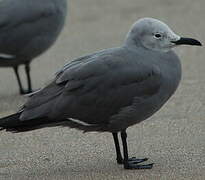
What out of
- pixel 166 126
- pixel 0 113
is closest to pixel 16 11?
pixel 0 113

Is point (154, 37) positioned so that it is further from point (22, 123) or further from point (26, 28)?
point (26, 28)

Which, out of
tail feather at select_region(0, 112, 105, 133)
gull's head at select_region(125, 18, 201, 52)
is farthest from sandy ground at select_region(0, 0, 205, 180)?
gull's head at select_region(125, 18, 201, 52)

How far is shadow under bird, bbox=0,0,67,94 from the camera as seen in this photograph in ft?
22.1

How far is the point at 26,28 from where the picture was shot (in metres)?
6.75

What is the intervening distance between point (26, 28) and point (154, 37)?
90.5 inches

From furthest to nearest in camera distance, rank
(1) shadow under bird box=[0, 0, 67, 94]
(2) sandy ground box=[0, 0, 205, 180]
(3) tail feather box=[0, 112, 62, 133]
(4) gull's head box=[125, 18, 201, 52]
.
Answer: (1) shadow under bird box=[0, 0, 67, 94] < (4) gull's head box=[125, 18, 201, 52] < (2) sandy ground box=[0, 0, 205, 180] < (3) tail feather box=[0, 112, 62, 133]

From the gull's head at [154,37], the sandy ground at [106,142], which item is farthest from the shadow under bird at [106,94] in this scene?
the sandy ground at [106,142]

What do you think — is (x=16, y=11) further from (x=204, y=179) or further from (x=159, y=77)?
(x=204, y=179)

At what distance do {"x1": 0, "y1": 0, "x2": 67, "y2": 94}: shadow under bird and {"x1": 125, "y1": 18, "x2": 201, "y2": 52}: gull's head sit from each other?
2222 millimetres

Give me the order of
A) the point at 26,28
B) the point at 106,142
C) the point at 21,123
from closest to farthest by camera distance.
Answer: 1. the point at 21,123
2. the point at 106,142
3. the point at 26,28

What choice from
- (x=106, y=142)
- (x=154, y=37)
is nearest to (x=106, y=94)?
(x=154, y=37)

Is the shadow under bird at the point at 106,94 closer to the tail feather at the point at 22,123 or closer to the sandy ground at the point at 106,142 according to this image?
the tail feather at the point at 22,123

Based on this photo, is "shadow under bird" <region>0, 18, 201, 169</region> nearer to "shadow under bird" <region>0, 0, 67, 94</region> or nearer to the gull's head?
the gull's head

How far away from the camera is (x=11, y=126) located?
14.5 feet
